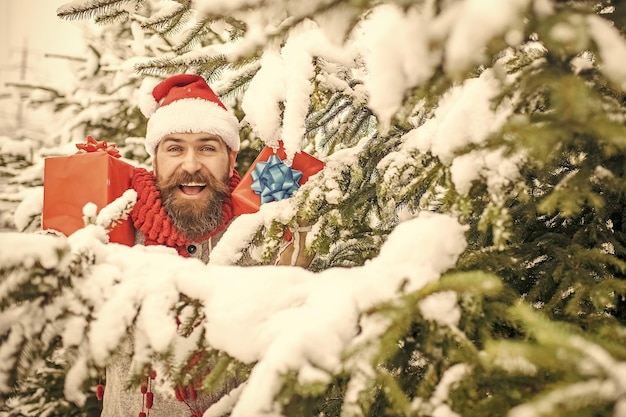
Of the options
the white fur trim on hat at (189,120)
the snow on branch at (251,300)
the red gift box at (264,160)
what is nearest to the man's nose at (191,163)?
the white fur trim on hat at (189,120)

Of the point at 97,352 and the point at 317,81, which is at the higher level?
the point at 317,81

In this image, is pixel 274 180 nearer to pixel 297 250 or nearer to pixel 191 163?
pixel 297 250

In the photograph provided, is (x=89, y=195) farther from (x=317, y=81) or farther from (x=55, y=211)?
(x=317, y=81)

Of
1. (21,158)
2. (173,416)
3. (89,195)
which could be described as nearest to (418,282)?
(173,416)

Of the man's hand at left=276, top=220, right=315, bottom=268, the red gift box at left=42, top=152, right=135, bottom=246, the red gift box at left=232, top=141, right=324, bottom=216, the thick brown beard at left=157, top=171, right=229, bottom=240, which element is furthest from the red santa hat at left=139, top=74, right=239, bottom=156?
the man's hand at left=276, top=220, right=315, bottom=268

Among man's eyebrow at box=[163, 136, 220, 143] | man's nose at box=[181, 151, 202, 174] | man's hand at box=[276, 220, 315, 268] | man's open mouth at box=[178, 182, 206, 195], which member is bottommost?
man's hand at box=[276, 220, 315, 268]

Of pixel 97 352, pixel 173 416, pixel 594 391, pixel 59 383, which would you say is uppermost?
pixel 594 391

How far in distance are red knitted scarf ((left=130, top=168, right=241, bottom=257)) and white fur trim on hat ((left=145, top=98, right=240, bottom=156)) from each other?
0.95 feet

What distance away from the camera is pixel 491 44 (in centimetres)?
89

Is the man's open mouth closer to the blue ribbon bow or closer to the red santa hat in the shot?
the red santa hat

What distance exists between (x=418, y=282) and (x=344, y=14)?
0.54m

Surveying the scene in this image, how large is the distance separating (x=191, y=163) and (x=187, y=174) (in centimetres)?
6

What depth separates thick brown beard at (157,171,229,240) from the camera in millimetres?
2691

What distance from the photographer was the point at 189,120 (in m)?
2.79
